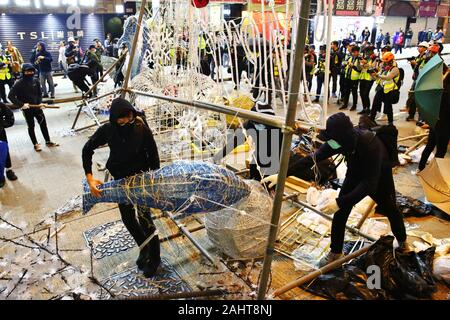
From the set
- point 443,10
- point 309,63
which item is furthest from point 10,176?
point 443,10

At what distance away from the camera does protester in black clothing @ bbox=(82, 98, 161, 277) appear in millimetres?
2473

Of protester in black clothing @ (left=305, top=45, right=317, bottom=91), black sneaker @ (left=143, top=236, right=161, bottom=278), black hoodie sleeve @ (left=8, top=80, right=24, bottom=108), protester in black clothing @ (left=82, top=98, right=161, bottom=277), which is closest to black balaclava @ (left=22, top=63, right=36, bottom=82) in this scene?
black hoodie sleeve @ (left=8, top=80, right=24, bottom=108)

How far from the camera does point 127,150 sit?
2.55m

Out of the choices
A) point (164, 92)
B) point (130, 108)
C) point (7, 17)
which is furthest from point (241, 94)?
point (7, 17)

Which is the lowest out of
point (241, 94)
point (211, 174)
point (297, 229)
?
point (297, 229)

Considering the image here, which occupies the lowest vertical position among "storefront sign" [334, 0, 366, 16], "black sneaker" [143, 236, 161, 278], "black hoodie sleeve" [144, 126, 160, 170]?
"black sneaker" [143, 236, 161, 278]

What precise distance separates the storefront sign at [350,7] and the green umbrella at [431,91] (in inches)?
663

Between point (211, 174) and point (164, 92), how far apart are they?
2069mm

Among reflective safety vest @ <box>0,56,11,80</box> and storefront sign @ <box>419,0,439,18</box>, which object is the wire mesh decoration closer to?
reflective safety vest @ <box>0,56,11,80</box>

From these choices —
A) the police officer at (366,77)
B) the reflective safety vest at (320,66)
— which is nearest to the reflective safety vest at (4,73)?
the reflective safety vest at (320,66)

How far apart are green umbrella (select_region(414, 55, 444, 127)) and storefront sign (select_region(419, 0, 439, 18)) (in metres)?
24.6

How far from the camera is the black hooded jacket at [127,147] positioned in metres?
2.55
